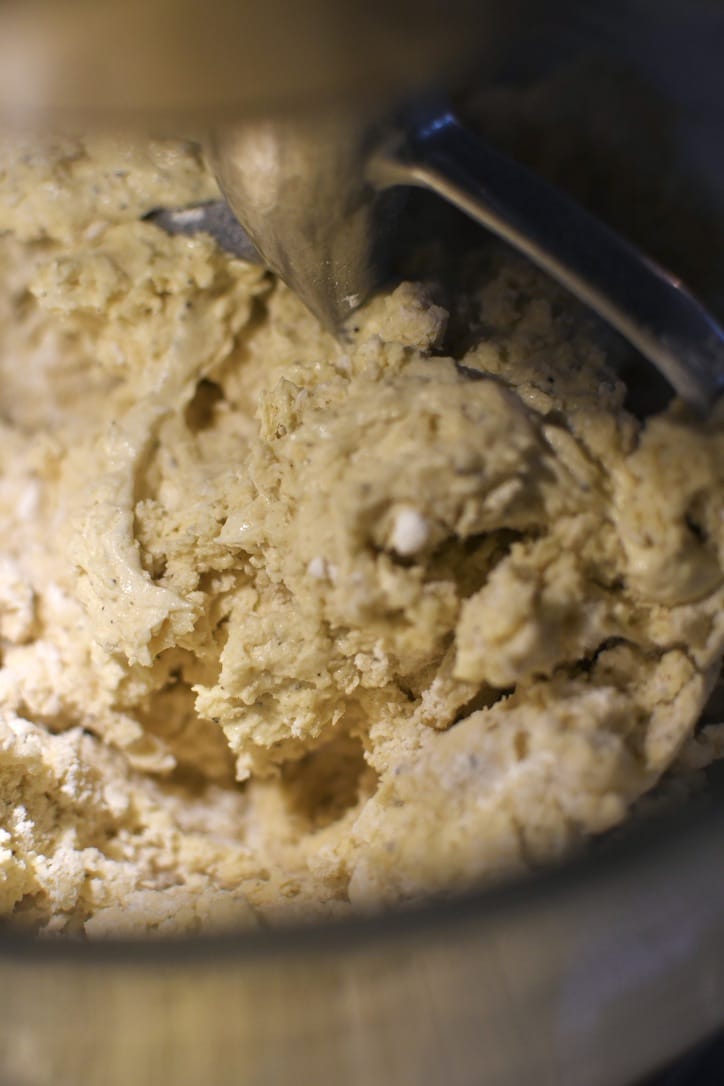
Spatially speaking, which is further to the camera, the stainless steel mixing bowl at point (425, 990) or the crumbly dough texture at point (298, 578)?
the crumbly dough texture at point (298, 578)

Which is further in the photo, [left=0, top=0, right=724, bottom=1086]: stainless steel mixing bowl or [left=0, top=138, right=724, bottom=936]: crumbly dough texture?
[left=0, top=138, right=724, bottom=936]: crumbly dough texture

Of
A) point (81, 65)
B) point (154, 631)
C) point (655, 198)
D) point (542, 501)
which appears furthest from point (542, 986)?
point (655, 198)

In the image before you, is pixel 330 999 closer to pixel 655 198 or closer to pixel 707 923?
pixel 707 923

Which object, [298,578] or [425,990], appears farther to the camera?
[298,578]
